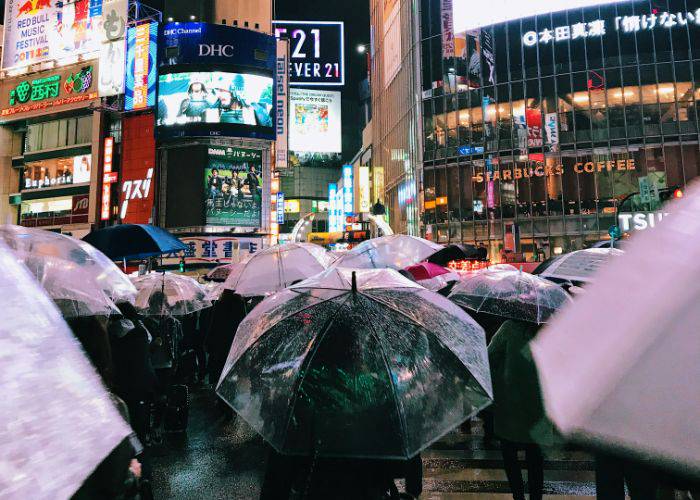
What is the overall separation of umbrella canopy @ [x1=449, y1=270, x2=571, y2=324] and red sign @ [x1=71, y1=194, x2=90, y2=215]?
1465 inches

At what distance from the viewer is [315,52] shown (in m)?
75.0

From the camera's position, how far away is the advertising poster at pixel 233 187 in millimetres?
34438

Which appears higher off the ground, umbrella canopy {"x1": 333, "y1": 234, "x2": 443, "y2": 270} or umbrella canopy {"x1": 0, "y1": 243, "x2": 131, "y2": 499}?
umbrella canopy {"x1": 333, "y1": 234, "x2": 443, "y2": 270}

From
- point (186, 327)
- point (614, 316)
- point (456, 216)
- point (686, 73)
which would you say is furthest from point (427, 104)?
point (614, 316)

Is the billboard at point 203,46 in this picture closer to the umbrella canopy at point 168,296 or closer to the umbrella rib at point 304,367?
the umbrella canopy at point 168,296

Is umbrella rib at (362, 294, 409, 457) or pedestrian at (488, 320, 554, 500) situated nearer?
umbrella rib at (362, 294, 409, 457)

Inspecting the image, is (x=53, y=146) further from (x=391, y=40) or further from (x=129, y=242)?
(x=129, y=242)

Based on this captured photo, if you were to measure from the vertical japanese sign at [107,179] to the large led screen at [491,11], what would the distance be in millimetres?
29225

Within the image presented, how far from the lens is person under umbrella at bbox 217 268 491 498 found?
3.03m

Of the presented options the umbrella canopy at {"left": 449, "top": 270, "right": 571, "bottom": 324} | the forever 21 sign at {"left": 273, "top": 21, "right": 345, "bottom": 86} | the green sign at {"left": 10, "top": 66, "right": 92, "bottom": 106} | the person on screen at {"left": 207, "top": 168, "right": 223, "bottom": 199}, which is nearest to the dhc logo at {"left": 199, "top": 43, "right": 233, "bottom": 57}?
the person on screen at {"left": 207, "top": 168, "right": 223, "bottom": 199}

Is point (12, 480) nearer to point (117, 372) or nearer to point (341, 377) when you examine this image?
point (341, 377)

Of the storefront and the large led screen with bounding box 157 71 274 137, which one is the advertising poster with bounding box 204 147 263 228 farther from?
the storefront

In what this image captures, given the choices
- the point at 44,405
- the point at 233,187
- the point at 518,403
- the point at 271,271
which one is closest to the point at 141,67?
the point at 233,187

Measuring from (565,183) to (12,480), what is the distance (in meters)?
41.1
